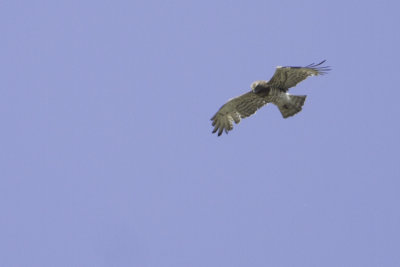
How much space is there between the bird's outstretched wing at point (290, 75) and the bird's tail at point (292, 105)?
0.31 m

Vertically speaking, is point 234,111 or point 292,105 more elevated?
point 234,111

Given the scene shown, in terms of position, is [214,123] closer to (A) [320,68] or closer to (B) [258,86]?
(B) [258,86]

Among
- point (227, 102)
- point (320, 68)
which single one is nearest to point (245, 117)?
point (227, 102)

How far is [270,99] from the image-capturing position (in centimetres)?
2469

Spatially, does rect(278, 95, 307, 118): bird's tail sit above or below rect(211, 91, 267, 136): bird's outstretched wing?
below

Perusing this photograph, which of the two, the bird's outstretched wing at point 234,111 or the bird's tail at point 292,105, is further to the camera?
the bird's outstretched wing at point 234,111

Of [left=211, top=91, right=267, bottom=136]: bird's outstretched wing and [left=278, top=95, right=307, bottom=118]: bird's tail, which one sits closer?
[left=278, top=95, right=307, bottom=118]: bird's tail

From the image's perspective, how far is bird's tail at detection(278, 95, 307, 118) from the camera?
80.6 feet

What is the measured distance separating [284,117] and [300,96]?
671 millimetres

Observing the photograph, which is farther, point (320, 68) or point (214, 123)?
point (214, 123)

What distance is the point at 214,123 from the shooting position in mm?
25391

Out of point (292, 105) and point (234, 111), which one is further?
point (234, 111)

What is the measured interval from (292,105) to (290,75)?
0.90 metres

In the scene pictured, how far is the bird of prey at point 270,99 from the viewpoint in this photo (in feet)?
78.8
